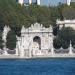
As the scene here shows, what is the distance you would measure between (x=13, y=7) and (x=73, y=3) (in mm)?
18514

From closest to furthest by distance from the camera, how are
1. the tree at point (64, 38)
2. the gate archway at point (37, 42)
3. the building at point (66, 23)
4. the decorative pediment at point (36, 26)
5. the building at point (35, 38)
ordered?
the tree at point (64, 38)
the building at point (35, 38)
the gate archway at point (37, 42)
the decorative pediment at point (36, 26)
the building at point (66, 23)

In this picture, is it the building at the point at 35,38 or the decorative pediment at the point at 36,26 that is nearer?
the building at the point at 35,38

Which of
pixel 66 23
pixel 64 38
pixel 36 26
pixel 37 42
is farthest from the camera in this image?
pixel 66 23

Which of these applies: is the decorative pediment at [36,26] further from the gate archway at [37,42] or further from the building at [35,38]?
the gate archway at [37,42]

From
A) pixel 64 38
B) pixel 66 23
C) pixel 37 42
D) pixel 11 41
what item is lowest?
pixel 37 42

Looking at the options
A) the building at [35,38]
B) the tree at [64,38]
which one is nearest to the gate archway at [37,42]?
the building at [35,38]

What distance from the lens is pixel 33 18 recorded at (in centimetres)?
11300

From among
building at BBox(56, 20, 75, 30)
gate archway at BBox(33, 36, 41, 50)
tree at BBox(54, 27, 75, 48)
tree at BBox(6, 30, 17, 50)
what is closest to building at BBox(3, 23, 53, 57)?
gate archway at BBox(33, 36, 41, 50)

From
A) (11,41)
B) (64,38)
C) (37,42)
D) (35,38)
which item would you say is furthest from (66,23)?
(11,41)

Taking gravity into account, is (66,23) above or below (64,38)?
above

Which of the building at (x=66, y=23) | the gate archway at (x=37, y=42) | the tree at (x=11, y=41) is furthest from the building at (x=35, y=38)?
the building at (x=66, y=23)

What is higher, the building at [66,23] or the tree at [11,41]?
the building at [66,23]

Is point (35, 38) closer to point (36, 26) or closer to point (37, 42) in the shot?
point (37, 42)

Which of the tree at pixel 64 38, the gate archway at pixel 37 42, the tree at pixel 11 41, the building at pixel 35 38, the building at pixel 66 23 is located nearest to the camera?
the tree at pixel 64 38
